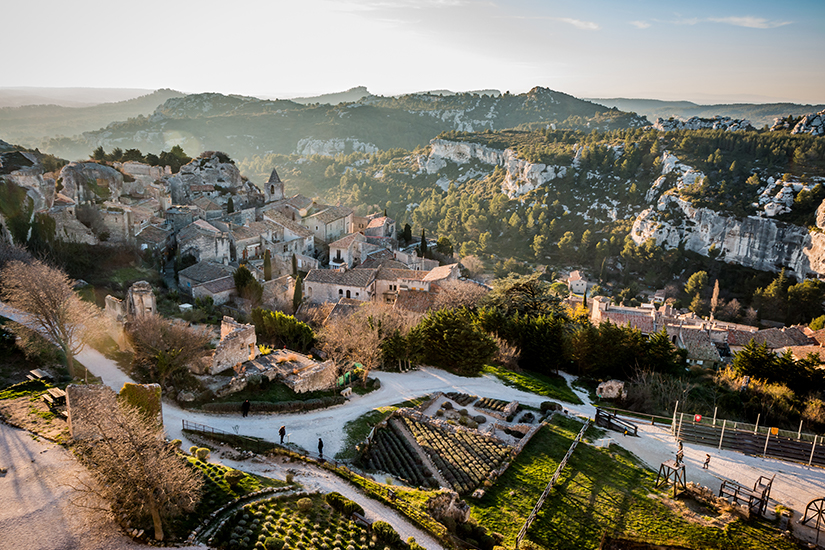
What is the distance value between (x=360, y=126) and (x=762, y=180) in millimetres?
138724

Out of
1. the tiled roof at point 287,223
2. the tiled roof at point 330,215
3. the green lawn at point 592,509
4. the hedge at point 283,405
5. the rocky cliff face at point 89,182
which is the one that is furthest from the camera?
the tiled roof at point 330,215

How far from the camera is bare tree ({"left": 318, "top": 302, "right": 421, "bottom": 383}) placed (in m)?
27.4

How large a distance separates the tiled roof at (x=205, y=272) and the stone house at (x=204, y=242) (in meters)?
2.47

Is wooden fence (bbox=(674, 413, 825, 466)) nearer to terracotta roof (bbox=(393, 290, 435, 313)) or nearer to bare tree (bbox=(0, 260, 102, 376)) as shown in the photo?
terracotta roof (bbox=(393, 290, 435, 313))

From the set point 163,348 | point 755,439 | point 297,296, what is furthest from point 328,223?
point 755,439

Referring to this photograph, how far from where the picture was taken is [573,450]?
69.0 ft

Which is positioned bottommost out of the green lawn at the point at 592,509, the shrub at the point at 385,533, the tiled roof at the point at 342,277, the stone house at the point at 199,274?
the green lawn at the point at 592,509

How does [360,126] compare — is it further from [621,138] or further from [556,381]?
[556,381]

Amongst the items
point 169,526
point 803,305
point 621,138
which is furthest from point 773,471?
point 621,138

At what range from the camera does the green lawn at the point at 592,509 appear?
1566 cm

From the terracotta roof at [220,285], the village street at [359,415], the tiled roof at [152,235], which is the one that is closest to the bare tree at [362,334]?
the village street at [359,415]

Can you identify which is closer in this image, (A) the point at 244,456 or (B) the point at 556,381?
Result: (A) the point at 244,456

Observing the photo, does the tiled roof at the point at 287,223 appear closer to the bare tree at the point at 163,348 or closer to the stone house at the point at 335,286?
the stone house at the point at 335,286

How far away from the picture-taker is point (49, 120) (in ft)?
436
